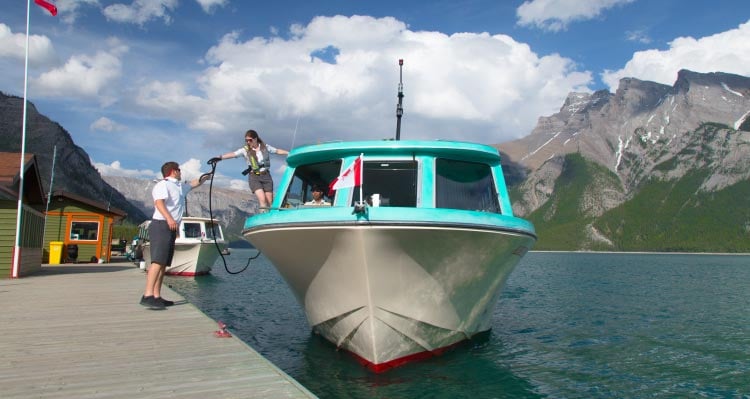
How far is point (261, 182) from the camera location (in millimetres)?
10055

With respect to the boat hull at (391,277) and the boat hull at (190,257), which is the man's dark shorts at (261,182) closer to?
the boat hull at (391,277)

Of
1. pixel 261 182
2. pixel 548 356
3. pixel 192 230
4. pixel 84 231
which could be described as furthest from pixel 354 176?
pixel 84 231

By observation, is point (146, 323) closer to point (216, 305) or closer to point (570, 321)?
point (216, 305)

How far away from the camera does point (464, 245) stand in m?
8.34

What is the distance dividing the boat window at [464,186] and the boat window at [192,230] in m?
23.6

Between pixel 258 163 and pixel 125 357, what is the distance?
15.0 ft

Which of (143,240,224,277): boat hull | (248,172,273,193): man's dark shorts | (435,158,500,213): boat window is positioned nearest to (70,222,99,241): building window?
(143,240,224,277): boat hull

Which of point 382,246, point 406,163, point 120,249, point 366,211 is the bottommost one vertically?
point 120,249

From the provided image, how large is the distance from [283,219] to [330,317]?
191cm

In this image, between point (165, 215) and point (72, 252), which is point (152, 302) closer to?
point (165, 215)

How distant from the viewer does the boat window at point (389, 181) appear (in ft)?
30.5

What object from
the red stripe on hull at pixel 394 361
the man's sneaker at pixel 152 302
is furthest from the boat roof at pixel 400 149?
the man's sneaker at pixel 152 302

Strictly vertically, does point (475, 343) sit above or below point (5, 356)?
below

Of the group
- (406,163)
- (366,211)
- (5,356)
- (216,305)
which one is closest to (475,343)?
(406,163)
